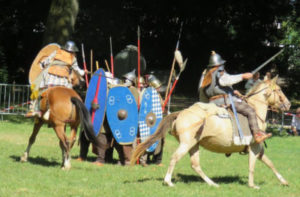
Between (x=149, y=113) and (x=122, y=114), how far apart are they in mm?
569

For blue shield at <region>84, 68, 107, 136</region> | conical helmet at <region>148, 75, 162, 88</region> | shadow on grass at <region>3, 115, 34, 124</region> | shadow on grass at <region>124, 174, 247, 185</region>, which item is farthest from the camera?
shadow on grass at <region>3, 115, 34, 124</region>

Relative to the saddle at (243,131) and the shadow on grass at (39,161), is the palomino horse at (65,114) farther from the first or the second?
the saddle at (243,131)

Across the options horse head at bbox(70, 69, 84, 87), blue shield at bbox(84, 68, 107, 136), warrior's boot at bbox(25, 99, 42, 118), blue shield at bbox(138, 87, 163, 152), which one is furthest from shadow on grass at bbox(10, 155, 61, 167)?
blue shield at bbox(138, 87, 163, 152)

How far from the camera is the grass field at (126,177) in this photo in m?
8.12

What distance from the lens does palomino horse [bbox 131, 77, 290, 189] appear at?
8.54 metres

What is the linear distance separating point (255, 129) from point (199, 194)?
1400mm

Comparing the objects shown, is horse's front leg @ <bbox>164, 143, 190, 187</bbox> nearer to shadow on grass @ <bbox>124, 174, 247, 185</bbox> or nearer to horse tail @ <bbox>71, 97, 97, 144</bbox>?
shadow on grass @ <bbox>124, 174, 247, 185</bbox>

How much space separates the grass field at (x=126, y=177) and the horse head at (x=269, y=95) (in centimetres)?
128

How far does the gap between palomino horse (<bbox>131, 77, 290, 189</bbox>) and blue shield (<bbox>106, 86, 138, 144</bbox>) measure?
1944 millimetres

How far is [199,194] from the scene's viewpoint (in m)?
8.07

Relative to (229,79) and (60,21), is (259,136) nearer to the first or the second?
(229,79)

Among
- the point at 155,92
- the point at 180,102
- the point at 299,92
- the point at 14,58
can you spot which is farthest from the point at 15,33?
the point at 155,92

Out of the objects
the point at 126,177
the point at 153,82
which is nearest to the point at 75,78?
the point at 153,82

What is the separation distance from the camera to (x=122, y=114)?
35.1 feet
